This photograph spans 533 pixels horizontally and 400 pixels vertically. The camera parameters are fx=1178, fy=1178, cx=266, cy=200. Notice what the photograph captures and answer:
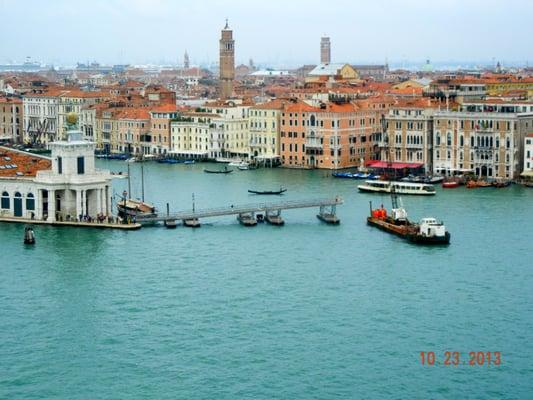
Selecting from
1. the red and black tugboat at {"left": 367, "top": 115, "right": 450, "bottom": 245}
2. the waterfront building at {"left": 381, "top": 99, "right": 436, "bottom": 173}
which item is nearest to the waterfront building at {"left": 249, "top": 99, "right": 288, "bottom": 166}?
the waterfront building at {"left": 381, "top": 99, "right": 436, "bottom": 173}

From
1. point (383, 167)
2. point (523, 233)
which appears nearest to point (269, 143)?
point (383, 167)

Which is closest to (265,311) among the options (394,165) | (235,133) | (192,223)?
(192,223)

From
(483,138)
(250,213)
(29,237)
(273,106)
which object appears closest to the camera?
(29,237)

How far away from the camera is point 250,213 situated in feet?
80.5

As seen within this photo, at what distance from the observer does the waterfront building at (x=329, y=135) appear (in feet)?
120

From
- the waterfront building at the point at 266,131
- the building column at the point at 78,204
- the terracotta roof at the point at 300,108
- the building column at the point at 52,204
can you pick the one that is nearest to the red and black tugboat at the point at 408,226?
the building column at the point at 78,204

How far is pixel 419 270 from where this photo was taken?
755 inches

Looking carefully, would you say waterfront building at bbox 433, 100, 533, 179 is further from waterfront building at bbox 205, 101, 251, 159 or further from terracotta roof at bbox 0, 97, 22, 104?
terracotta roof at bbox 0, 97, 22, 104

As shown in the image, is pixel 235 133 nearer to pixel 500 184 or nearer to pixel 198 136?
pixel 198 136

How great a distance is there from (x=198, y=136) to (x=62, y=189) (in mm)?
16884

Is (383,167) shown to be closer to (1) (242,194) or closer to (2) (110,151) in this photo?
(1) (242,194)

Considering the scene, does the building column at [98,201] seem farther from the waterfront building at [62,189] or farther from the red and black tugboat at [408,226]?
the red and black tugboat at [408,226]

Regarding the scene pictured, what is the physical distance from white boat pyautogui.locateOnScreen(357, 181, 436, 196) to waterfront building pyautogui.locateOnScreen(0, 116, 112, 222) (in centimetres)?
767

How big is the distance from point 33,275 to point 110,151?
81.2 feet
